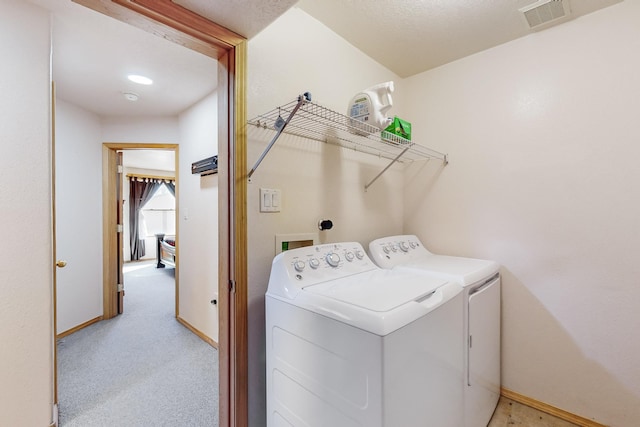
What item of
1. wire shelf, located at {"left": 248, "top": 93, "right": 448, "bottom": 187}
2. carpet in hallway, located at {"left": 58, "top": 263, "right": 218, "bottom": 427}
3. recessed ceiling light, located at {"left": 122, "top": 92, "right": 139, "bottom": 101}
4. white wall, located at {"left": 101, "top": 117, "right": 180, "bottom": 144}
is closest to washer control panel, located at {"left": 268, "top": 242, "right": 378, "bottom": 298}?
wire shelf, located at {"left": 248, "top": 93, "right": 448, "bottom": 187}

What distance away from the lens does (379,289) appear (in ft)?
3.65

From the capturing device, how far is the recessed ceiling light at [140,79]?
2.29 meters

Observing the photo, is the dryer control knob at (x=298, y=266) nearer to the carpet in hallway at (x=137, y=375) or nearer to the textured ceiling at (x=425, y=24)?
the carpet in hallway at (x=137, y=375)

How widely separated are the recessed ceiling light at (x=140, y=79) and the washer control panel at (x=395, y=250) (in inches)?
92.6

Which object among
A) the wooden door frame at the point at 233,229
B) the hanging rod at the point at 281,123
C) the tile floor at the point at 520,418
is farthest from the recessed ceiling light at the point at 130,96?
the tile floor at the point at 520,418

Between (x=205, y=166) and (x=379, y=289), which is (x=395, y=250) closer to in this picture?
(x=379, y=289)

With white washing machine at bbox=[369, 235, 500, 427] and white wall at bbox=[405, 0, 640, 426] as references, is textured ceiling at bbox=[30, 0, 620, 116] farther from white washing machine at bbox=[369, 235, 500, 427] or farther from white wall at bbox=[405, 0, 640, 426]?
white washing machine at bbox=[369, 235, 500, 427]

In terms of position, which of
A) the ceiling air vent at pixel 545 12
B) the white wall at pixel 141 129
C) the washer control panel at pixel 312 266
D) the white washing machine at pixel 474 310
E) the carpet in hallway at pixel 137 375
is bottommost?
the carpet in hallway at pixel 137 375

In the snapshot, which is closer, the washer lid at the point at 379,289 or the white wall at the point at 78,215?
the washer lid at the point at 379,289

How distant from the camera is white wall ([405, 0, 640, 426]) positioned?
1.48 meters

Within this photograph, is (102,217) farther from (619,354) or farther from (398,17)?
(619,354)

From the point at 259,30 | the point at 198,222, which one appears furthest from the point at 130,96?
the point at 259,30

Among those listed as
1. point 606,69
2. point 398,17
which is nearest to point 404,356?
point 398,17

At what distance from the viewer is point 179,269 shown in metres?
3.24
